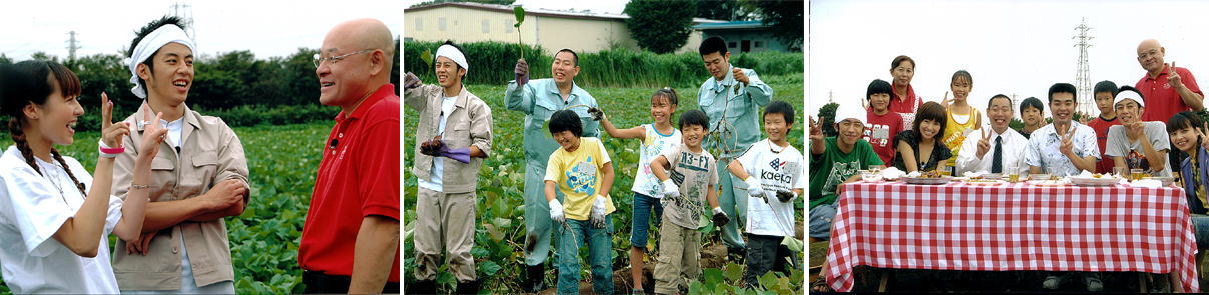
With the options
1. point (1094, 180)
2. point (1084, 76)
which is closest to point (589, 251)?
point (1094, 180)

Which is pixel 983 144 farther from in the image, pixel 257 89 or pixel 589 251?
pixel 257 89

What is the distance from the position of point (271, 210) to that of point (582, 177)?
3.81m

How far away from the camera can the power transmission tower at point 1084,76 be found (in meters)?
5.08

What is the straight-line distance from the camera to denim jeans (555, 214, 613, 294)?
466 centimetres

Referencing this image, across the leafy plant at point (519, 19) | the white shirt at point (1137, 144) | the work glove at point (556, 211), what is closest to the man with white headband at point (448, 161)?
the leafy plant at point (519, 19)

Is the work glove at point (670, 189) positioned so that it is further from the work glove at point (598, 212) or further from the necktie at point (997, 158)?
the necktie at point (997, 158)

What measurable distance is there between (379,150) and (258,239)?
325 cm

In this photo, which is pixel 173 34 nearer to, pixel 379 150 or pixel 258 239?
pixel 379 150

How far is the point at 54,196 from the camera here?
11.1 ft

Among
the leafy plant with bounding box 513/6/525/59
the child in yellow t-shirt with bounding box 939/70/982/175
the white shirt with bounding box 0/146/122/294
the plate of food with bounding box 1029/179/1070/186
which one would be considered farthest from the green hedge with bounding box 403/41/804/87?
the white shirt with bounding box 0/146/122/294

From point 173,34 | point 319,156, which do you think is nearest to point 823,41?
point 173,34

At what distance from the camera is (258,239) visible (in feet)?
21.5

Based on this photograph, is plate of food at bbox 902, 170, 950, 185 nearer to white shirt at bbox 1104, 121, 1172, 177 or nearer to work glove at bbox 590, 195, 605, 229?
white shirt at bbox 1104, 121, 1172, 177

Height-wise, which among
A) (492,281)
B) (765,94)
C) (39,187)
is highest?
(765,94)
